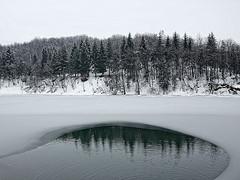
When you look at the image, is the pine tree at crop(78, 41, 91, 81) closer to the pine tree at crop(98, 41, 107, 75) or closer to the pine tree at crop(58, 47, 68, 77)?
the pine tree at crop(98, 41, 107, 75)

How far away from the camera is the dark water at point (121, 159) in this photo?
14.0m

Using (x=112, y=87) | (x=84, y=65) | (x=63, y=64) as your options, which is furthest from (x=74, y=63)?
(x=112, y=87)

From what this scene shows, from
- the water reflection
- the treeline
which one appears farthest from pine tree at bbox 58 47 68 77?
the water reflection

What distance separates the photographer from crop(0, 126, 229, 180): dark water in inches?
551

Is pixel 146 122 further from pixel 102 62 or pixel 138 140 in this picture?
pixel 102 62

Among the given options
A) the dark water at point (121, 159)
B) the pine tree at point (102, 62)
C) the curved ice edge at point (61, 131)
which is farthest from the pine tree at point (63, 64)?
the dark water at point (121, 159)

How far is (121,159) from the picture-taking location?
16.6m

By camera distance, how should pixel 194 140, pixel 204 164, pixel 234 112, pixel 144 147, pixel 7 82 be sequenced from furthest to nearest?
1. pixel 7 82
2. pixel 234 112
3. pixel 194 140
4. pixel 144 147
5. pixel 204 164

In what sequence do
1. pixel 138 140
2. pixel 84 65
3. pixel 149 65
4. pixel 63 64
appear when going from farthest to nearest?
pixel 63 64, pixel 84 65, pixel 149 65, pixel 138 140

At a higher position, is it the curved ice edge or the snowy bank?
the snowy bank

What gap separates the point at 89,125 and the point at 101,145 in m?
7.05

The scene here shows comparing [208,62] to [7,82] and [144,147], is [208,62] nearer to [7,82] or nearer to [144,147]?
[144,147]

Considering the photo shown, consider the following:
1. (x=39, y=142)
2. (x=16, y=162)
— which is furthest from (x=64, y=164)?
→ (x=39, y=142)

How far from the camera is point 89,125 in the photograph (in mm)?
27125
